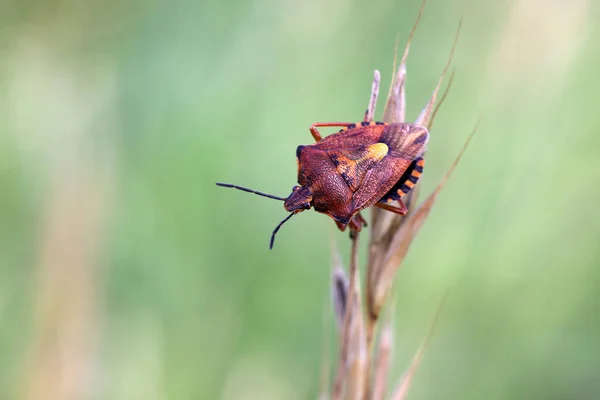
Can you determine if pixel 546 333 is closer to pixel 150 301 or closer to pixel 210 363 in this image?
pixel 210 363

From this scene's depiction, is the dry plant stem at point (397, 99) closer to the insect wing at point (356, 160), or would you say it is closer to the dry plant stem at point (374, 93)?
the dry plant stem at point (374, 93)

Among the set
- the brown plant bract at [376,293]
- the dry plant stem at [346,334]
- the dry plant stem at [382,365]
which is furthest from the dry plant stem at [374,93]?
the dry plant stem at [382,365]

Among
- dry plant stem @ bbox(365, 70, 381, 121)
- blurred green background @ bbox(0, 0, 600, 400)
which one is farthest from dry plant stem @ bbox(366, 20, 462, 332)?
blurred green background @ bbox(0, 0, 600, 400)

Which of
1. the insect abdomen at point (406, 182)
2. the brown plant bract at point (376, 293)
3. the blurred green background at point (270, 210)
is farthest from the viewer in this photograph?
the blurred green background at point (270, 210)

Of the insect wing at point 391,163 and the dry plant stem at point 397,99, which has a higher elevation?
the dry plant stem at point 397,99

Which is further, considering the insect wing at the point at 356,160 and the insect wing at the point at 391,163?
the insect wing at the point at 356,160

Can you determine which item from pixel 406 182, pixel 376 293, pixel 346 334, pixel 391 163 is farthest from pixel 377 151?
pixel 346 334
